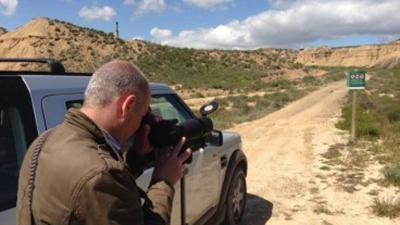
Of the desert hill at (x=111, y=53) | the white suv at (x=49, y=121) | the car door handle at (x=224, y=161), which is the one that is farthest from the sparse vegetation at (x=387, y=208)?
the desert hill at (x=111, y=53)

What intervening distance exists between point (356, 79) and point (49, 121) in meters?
10.6

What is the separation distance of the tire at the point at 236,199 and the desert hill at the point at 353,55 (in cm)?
12618

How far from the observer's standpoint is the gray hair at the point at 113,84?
1833 millimetres

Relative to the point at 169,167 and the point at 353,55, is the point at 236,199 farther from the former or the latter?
the point at 353,55

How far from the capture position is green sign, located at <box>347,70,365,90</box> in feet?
40.3

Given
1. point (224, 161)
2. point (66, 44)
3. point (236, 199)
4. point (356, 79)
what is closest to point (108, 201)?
point (224, 161)

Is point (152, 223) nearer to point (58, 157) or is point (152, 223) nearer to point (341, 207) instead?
point (58, 157)

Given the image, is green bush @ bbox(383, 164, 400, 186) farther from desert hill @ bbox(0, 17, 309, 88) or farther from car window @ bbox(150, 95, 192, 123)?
desert hill @ bbox(0, 17, 309, 88)

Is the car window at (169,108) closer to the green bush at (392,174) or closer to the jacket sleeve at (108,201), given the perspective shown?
the jacket sleeve at (108,201)

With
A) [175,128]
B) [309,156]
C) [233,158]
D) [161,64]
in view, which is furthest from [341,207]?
[161,64]

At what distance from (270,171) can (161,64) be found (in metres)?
61.0

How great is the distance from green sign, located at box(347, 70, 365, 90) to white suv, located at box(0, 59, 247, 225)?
806 centimetres

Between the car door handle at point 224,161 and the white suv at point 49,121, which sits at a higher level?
the white suv at point 49,121

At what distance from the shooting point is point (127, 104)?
1838 mm
